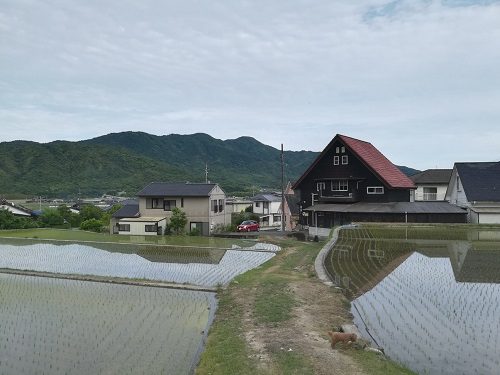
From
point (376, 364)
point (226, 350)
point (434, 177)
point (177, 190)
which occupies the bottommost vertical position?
point (226, 350)

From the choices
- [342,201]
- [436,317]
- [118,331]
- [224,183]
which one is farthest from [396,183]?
[224,183]

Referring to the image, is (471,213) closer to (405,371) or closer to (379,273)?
(379,273)

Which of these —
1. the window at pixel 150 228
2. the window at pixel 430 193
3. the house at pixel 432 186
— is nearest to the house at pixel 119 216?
the window at pixel 150 228

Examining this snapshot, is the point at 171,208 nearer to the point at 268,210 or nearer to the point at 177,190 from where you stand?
the point at 177,190

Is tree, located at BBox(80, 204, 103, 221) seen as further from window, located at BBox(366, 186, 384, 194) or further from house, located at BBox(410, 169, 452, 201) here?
house, located at BBox(410, 169, 452, 201)

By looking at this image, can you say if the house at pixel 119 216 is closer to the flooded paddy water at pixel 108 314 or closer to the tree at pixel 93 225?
the tree at pixel 93 225

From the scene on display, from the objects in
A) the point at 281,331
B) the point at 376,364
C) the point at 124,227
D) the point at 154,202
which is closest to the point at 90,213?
the point at 154,202

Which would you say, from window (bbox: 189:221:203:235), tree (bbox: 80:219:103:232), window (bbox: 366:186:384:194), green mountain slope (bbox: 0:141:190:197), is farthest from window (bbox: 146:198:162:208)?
green mountain slope (bbox: 0:141:190:197)
